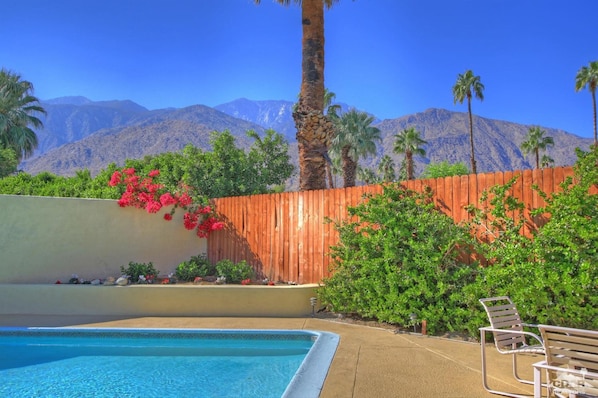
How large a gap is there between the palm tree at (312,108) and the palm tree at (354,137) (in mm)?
22892

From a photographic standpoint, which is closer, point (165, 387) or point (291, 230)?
point (165, 387)

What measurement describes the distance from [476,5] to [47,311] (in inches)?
1408

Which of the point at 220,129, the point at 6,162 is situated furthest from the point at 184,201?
the point at 220,129

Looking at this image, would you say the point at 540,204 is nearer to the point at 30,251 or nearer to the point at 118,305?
the point at 118,305

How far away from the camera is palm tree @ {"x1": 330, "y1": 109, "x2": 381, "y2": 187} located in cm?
3491

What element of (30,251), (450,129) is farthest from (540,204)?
(450,129)

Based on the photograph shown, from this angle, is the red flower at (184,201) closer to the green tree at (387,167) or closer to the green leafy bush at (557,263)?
the green leafy bush at (557,263)

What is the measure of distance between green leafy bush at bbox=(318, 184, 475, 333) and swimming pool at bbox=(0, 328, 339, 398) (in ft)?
3.32

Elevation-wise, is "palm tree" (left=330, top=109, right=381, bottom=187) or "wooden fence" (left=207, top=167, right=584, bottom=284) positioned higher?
"palm tree" (left=330, top=109, right=381, bottom=187)

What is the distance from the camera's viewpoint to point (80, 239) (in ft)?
31.6

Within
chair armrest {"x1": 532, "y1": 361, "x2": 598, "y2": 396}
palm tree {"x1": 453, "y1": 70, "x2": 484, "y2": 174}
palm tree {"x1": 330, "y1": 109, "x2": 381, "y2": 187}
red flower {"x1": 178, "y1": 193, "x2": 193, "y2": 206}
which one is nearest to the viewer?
chair armrest {"x1": 532, "y1": 361, "x2": 598, "y2": 396}

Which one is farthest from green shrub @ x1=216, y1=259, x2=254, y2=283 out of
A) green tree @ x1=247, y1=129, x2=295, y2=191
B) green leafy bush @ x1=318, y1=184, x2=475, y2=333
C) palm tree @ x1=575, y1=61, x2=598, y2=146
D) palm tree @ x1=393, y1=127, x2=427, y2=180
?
palm tree @ x1=575, y1=61, x2=598, y2=146

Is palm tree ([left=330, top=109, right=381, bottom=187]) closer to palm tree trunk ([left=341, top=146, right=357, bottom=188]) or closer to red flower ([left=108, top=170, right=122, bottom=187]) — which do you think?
palm tree trunk ([left=341, top=146, right=357, bottom=188])

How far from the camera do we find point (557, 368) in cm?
318
